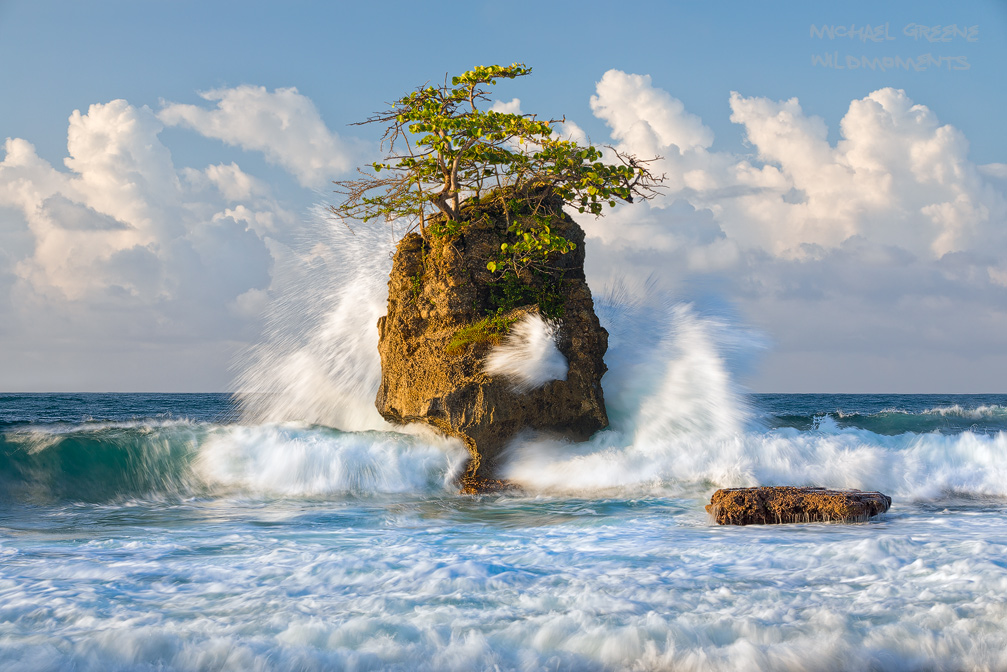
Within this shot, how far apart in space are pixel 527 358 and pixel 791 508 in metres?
3.82

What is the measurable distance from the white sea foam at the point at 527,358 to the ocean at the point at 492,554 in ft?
3.49

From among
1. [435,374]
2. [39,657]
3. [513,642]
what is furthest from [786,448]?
[39,657]

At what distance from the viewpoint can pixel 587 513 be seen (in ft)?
26.0

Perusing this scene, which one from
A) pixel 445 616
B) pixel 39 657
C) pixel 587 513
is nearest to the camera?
pixel 39 657

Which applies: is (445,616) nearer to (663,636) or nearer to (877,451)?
(663,636)

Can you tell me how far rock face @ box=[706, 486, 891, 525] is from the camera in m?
7.18

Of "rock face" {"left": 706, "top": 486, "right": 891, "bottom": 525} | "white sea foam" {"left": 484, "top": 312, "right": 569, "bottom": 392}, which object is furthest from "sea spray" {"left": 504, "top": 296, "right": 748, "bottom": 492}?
"rock face" {"left": 706, "top": 486, "right": 891, "bottom": 525}

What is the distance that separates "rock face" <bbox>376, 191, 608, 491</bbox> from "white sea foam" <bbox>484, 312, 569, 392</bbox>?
0.31 ft

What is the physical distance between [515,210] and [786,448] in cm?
518

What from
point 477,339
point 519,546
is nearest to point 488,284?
point 477,339

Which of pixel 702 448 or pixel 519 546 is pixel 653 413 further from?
pixel 519 546

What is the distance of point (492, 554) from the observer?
5.72m

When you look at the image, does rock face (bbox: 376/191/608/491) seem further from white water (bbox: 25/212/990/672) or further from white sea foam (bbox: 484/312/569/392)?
A: white water (bbox: 25/212/990/672)

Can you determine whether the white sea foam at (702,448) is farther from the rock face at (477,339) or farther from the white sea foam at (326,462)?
the white sea foam at (326,462)
